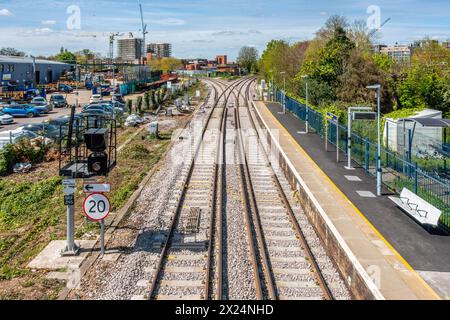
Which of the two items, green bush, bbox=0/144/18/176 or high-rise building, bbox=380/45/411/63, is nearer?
green bush, bbox=0/144/18/176

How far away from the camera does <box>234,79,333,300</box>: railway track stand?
31.0ft

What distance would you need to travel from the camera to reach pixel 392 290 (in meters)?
8.24

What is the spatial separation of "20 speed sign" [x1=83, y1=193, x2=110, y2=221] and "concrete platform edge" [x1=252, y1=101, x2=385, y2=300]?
562 centimetres

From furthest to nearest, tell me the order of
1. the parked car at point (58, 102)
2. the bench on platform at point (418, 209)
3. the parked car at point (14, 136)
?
the parked car at point (58, 102)
the parked car at point (14, 136)
the bench on platform at point (418, 209)

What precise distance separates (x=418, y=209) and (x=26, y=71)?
2878 inches

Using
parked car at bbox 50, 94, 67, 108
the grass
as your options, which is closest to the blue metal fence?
the grass

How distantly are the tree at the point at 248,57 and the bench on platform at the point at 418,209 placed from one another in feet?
437

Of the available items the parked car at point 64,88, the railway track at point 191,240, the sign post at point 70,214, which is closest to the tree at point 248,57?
the parked car at point 64,88

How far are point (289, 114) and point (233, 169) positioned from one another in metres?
17.3

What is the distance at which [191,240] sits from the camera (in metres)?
12.1

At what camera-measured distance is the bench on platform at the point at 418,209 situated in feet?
36.8

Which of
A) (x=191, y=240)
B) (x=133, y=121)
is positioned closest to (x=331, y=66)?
(x=133, y=121)

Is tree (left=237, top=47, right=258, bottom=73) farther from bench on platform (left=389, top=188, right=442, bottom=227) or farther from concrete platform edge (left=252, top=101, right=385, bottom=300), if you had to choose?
bench on platform (left=389, top=188, right=442, bottom=227)

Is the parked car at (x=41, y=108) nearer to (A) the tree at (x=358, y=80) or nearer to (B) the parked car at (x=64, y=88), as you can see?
(A) the tree at (x=358, y=80)
